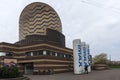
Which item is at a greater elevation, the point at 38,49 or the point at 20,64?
the point at 38,49

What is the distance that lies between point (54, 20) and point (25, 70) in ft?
99.4

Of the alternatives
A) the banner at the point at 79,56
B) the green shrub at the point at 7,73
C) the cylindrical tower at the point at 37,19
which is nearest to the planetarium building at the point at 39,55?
the banner at the point at 79,56

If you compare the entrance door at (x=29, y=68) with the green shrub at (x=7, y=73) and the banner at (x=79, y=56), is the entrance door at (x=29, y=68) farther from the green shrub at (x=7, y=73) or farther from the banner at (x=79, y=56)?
the green shrub at (x=7, y=73)

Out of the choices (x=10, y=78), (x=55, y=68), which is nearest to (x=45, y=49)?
(x=55, y=68)

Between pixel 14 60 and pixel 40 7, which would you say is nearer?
pixel 14 60

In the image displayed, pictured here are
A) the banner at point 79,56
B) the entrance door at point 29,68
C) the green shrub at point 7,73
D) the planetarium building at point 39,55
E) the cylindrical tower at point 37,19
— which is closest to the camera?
the green shrub at point 7,73

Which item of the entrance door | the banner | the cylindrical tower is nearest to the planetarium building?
the entrance door

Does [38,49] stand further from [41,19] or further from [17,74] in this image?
[41,19]

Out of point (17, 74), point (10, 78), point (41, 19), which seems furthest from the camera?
point (41, 19)

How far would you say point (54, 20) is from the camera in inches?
3125

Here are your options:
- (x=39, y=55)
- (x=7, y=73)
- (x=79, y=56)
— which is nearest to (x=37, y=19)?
(x=39, y=55)

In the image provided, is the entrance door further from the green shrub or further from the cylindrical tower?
the cylindrical tower

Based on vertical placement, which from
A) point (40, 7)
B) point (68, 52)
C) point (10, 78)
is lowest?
point (10, 78)

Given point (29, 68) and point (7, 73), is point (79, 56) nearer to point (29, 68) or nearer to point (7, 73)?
point (29, 68)
